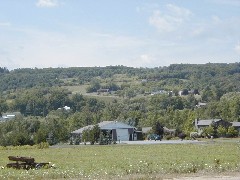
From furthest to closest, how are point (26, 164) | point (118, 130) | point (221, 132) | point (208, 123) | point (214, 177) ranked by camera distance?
A: point (208, 123)
point (118, 130)
point (221, 132)
point (26, 164)
point (214, 177)

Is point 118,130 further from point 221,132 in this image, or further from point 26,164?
point 26,164

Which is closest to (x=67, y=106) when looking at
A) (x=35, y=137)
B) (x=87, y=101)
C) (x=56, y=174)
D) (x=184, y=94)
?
(x=87, y=101)

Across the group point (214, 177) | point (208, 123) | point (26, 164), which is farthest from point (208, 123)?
point (214, 177)

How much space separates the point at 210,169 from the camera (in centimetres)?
2262

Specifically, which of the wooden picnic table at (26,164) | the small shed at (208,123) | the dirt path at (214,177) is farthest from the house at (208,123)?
the dirt path at (214,177)

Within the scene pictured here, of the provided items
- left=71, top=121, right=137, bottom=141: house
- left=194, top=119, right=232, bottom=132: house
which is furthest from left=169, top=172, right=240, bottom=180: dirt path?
left=194, top=119, right=232, bottom=132: house

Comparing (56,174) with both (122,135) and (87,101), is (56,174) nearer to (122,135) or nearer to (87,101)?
(122,135)

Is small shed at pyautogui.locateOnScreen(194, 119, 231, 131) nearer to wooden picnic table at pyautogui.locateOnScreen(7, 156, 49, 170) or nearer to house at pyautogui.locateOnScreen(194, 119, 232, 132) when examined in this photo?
house at pyautogui.locateOnScreen(194, 119, 232, 132)

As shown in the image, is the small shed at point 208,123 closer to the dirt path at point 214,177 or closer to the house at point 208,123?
the house at point 208,123

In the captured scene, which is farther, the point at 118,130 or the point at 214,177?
the point at 118,130

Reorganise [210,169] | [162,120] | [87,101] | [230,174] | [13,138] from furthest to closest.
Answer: [87,101]
[162,120]
[13,138]
[210,169]
[230,174]

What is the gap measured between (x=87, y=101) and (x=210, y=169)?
158273 mm

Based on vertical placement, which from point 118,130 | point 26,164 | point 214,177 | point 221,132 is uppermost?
point 214,177

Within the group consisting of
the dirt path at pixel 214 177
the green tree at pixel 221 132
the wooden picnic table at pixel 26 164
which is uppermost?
the dirt path at pixel 214 177
